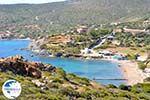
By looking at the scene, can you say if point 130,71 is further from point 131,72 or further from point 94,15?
point 94,15

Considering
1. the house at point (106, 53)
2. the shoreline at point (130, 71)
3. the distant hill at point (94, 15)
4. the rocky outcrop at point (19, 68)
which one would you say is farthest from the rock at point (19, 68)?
the distant hill at point (94, 15)

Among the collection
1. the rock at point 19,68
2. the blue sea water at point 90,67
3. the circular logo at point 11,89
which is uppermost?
the circular logo at point 11,89

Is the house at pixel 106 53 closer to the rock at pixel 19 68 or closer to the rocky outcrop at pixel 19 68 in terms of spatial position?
the rocky outcrop at pixel 19 68

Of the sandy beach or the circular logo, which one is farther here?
the sandy beach

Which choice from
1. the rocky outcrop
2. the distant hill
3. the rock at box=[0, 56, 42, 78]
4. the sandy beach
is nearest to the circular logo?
the rocky outcrop

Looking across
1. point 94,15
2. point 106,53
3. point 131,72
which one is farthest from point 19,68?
point 94,15

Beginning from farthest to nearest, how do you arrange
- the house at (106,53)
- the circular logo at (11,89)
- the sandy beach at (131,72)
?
the house at (106,53) < the sandy beach at (131,72) < the circular logo at (11,89)

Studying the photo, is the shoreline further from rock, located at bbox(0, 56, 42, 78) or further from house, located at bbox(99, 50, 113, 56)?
rock, located at bbox(0, 56, 42, 78)

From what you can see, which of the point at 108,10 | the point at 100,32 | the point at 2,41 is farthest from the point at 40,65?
the point at 108,10
